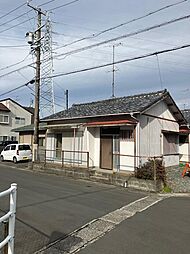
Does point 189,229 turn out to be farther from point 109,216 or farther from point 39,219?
point 39,219

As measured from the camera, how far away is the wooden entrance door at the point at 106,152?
1694cm

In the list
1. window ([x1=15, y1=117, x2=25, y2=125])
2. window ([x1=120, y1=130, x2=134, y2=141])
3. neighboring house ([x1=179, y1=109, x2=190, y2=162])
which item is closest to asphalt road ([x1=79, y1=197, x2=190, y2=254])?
window ([x1=120, y1=130, x2=134, y2=141])

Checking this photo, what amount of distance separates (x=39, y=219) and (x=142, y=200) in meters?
4.56

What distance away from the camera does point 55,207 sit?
8664 millimetres

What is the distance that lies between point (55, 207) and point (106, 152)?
8828 mm

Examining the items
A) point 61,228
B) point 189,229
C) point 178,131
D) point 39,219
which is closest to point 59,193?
point 39,219

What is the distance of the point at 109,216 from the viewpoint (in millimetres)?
7926

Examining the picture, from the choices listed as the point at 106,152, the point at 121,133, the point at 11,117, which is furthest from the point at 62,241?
the point at 11,117

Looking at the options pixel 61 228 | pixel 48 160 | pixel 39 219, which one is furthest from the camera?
pixel 48 160

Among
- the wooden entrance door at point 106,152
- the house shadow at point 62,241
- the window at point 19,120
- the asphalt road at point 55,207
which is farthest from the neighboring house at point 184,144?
the window at point 19,120

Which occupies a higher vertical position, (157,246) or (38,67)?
(38,67)

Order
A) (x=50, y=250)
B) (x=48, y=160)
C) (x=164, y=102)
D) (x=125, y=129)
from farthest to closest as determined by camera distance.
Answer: (x=48, y=160) → (x=164, y=102) → (x=125, y=129) → (x=50, y=250)

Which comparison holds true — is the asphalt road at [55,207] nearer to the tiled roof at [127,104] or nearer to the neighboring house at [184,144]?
the tiled roof at [127,104]

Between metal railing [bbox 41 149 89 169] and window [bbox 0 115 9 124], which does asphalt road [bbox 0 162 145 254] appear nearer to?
metal railing [bbox 41 149 89 169]
